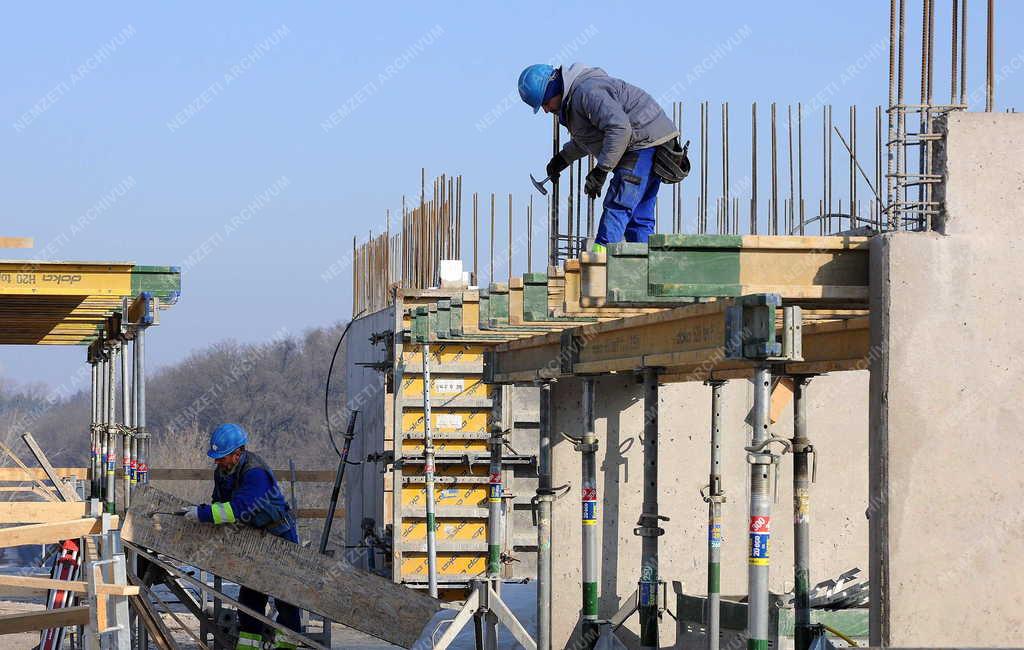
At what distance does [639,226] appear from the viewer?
31.9ft

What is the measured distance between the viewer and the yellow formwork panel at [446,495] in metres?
16.9

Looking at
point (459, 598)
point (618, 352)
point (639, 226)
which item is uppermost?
point (639, 226)

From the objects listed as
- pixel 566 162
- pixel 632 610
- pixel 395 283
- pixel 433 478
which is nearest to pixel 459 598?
pixel 433 478

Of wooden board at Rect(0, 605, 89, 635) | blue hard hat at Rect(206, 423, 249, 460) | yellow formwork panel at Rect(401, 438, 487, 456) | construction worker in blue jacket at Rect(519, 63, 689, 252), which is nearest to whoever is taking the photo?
wooden board at Rect(0, 605, 89, 635)

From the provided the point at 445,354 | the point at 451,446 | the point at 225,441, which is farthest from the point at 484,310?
the point at 451,446

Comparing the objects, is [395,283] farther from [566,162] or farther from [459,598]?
[566,162]

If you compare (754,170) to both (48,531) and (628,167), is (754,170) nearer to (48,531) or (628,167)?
(628,167)

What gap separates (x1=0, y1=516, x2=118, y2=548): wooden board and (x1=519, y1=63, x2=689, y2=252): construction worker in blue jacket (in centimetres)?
360

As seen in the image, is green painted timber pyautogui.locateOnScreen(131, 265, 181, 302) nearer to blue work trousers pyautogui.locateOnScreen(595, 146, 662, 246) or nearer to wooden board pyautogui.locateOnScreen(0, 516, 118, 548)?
wooden board pyautogui.locateOnScreen(0, 516, 118, 548)

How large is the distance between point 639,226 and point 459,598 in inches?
347

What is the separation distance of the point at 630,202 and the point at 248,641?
13.4 feet

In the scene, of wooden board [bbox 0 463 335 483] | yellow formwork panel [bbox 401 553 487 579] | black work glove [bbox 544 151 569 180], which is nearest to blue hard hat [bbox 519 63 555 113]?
black work glove [bbox 544 151 569 180]

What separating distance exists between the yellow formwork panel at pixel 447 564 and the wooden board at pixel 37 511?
7.38 meters

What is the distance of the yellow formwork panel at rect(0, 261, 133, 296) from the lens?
11320 millimetres
